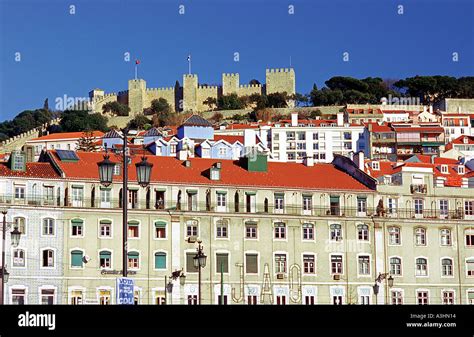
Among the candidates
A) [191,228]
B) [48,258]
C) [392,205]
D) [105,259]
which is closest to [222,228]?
[191,228]

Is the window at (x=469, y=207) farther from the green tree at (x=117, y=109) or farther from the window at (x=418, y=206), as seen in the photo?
the green tree at (x=117, y=109)

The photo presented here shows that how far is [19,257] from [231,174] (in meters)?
13.2

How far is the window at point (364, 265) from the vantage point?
5478 centimetres

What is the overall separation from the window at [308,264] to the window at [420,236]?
5743mm

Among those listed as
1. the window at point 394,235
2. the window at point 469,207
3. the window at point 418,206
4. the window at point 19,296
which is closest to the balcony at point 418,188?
the window at point 418,206

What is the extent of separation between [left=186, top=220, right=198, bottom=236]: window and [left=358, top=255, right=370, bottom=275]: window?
8360 mm

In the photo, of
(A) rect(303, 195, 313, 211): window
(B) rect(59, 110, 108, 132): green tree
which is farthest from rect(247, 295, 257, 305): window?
(B) rect(59, 110, 108, 132): green tree

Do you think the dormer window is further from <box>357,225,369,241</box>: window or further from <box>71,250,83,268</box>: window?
<box>71,250,83,268</box>: window

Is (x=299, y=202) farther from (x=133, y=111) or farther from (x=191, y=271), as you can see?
(x=133, y=111)

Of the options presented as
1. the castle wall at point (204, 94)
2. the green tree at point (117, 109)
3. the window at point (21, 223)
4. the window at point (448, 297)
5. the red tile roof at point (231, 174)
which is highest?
the castle wall at point (204, 94)

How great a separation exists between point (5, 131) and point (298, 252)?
11308 centimetres

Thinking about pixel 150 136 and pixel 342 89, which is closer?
pixel 150 136
